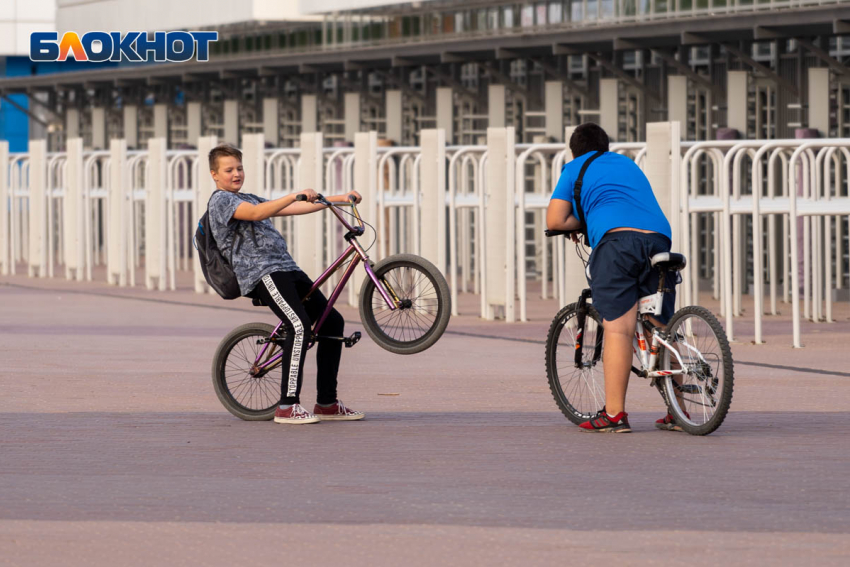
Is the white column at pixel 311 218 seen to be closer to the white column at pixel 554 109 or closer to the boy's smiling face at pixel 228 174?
the white column at pixel 554 109

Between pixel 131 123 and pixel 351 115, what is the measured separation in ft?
33.5

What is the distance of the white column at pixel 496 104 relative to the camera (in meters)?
27.3

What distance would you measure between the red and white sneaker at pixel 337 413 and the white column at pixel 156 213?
1331 centimetres

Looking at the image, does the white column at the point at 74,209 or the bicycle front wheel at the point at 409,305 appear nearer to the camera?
the bicycle front wheel at the point at 409,305

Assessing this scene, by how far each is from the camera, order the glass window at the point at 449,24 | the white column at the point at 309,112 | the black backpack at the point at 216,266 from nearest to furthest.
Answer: the black backpack at the point at 216,266
the glass window at the point at 449,24
the white column at the point at 309,112

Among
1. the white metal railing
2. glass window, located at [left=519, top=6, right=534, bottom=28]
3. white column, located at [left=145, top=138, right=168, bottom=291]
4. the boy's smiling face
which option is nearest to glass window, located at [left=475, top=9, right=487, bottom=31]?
glass window, located at [left=519, top=6, right=534, bottom=28]

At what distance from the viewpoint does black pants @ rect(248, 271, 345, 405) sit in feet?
29.9

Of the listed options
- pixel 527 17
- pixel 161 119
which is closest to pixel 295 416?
pixel 527 17

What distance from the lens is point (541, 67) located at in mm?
26125

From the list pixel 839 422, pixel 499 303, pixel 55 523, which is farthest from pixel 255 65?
pixel 55 523

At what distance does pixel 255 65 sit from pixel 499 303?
15.6 metres

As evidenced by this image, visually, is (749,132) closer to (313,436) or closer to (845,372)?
(845,372)

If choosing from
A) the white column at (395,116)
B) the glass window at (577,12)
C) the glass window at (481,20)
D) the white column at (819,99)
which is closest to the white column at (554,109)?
the glass window at (481,20)

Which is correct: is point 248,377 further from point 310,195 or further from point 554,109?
point 554,109
